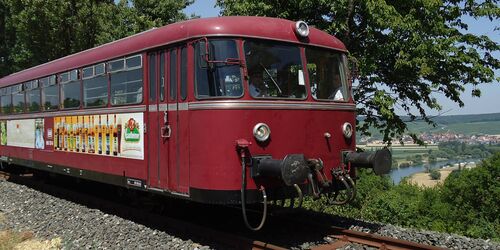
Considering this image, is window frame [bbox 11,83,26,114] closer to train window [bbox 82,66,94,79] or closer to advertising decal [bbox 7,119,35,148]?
advertising decal [bbox 7,119,35,148]

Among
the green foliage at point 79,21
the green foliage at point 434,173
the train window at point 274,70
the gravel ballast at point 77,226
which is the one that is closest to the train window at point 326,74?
the train window at point 274,70

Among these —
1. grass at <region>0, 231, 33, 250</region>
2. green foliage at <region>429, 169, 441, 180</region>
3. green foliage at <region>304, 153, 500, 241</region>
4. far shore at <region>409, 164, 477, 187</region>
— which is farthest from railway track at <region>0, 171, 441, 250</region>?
green foliage at <region>429, 169, 441, 180</region>

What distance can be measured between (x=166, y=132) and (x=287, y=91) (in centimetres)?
174

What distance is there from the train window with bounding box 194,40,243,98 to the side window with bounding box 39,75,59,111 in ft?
18.0

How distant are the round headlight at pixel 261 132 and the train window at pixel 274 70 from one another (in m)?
0.39

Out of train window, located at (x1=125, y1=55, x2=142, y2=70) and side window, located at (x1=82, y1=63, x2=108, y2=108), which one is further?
side window, located at (x1=82, y1=63, x2=108, y2=108)

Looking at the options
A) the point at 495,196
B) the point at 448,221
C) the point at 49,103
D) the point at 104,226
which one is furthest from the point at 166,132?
the point at 495,196

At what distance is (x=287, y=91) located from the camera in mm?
6867

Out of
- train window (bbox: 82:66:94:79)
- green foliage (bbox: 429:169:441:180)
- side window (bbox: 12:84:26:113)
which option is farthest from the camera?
green foliage (bbox: 429:169:441:180)

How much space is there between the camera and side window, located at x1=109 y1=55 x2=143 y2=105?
306 inches

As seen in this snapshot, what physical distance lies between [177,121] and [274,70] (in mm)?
1447

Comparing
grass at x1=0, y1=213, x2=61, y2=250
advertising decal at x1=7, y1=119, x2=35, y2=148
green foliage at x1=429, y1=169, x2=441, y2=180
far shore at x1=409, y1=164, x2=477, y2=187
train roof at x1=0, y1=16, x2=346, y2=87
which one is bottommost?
green foliage at x1=429, y1=169, x2=441, y2=180

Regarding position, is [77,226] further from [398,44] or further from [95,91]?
[398,44]

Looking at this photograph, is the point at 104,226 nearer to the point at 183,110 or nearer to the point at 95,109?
the point at 95,109
